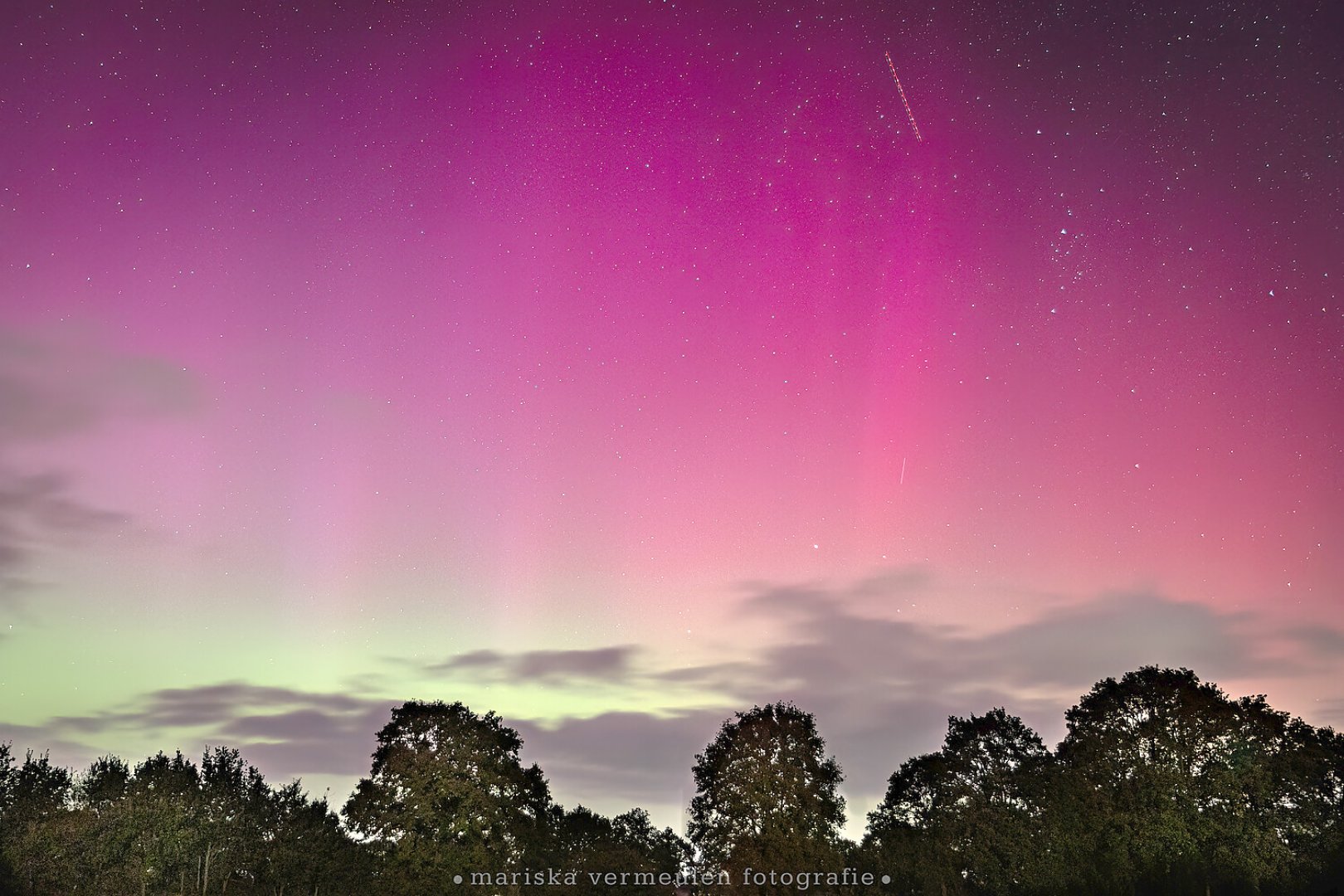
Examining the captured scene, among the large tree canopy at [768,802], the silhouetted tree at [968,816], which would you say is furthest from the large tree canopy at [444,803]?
the silhouetted tree at [968,816]

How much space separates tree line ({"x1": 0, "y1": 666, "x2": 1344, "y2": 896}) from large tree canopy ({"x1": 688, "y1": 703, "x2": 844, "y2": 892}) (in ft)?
0.40

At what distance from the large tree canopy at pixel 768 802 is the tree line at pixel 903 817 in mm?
122

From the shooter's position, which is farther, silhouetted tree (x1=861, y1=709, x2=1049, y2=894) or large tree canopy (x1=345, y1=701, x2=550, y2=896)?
silhouetted tree (x1=861, y1=709, x2=1049, y2=894)

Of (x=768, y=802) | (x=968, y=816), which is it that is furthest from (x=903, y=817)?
(x=768, y=802)

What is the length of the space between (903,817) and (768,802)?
69.5ft

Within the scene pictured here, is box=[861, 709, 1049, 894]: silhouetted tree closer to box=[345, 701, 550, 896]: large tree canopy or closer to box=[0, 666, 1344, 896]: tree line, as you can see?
box=[0, 666, 1344, 896]: tree line

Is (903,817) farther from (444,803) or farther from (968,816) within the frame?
(444,803)

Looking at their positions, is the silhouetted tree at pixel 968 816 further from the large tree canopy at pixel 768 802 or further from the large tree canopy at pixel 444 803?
the large tree canopy at pixel 444 803

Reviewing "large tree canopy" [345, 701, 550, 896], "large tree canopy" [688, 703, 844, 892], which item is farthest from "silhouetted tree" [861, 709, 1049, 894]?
"large tree canopy" [345, 701, 550, 896]

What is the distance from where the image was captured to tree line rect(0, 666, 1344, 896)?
191ft

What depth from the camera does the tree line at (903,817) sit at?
5809 centimetres

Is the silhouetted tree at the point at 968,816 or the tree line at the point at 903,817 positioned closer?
the tree line at the point at 903,817

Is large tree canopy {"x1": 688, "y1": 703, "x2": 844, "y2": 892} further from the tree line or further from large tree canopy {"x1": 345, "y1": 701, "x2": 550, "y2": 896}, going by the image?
large tree canopy {"x1": 345, "y1": 701, "x2": 550, "y2": 896}

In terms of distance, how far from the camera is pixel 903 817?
80312 mm
